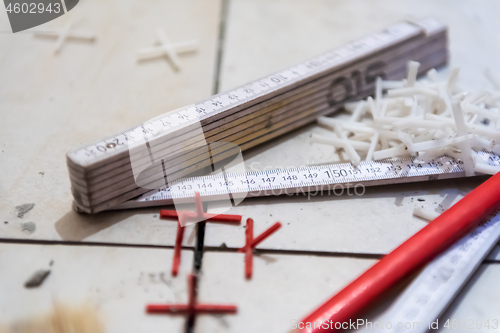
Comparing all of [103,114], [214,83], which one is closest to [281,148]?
[214,83]

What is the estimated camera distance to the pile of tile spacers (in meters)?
0.88

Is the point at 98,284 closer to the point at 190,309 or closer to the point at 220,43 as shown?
the point at 190,309

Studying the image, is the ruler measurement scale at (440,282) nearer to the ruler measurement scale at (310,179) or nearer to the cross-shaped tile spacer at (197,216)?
the ruler measurement scale at (310,179)

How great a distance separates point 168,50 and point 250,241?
0.94m

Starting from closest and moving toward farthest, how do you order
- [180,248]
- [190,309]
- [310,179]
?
[190,309]
[180,248]
[310,179]

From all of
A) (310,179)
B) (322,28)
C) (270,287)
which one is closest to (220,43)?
(322,28)

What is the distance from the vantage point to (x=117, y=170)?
98 centimetres

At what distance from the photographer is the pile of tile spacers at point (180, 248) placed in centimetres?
88

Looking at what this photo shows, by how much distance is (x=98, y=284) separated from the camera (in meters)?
0.93

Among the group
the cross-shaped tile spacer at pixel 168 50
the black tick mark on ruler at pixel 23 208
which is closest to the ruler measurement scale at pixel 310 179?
the black tick mark on ruler at pixel 23 208

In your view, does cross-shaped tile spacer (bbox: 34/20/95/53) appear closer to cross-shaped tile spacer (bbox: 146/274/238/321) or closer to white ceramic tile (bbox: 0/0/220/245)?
white ceramic tile (bbox: 0/0/220/245)

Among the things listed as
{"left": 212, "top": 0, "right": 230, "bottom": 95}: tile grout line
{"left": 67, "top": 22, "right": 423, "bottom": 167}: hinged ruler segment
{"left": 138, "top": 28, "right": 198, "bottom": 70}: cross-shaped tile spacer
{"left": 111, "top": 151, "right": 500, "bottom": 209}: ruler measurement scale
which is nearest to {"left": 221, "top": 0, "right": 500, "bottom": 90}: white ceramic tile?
{"left": 212, "top": 0, "right": 230, "bottom": 95}: tile grout line

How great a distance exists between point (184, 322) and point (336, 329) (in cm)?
33

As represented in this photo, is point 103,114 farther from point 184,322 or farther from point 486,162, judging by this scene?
point 486,162
